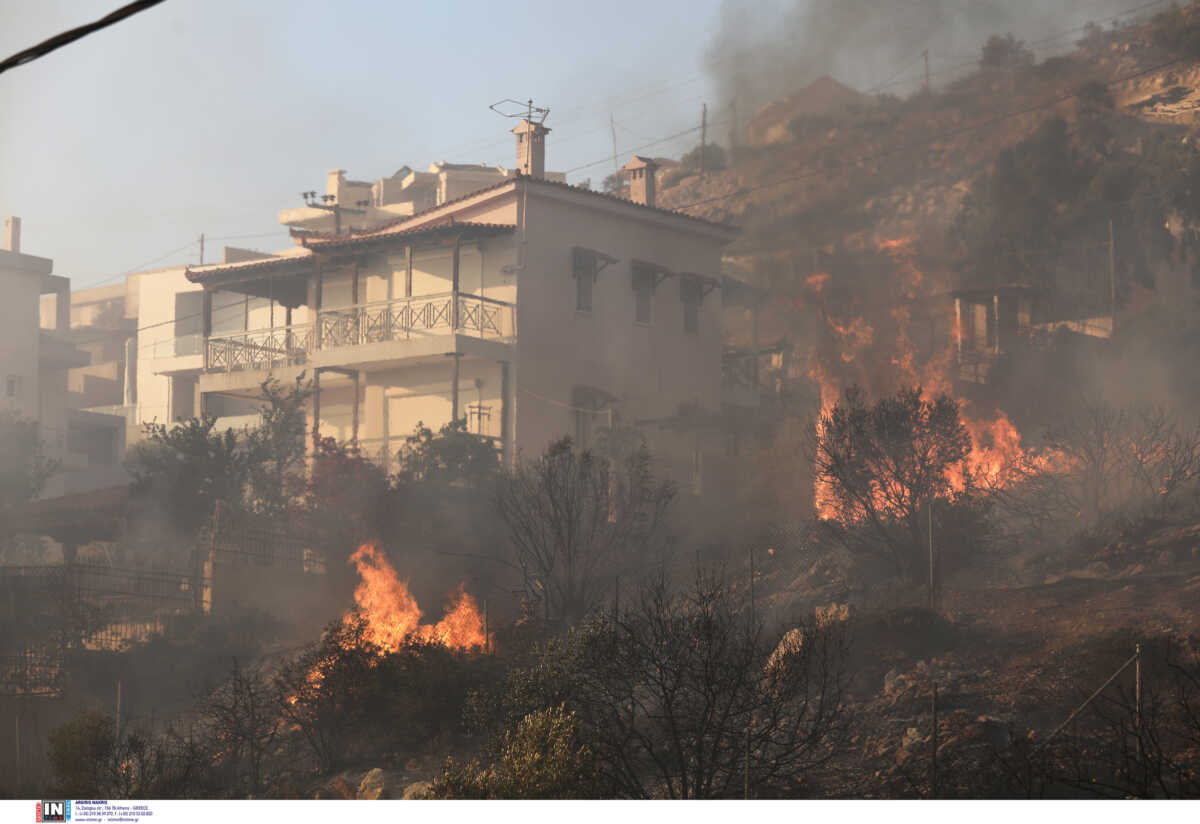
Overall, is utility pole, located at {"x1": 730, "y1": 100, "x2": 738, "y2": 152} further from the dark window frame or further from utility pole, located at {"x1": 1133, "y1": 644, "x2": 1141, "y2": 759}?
utility pole, located at {"x1": 1133, "y1": 644, "x2": 1141, "y2": 759}

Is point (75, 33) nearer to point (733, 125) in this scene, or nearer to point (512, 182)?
point (512, 182)

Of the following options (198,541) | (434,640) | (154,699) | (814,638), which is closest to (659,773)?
(814,638)

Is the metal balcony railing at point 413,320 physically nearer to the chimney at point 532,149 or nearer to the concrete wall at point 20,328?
the chimney at point 532,149

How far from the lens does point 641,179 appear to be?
37.9 metres

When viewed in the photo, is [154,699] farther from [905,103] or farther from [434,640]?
[905,103]

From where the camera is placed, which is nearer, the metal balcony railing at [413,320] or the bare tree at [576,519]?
the bare tree at [576,519]

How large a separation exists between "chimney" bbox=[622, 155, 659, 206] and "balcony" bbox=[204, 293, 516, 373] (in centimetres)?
801

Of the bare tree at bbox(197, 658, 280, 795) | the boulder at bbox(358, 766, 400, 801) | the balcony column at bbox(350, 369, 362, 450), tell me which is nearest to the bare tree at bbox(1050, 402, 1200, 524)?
the boulder at bbox(358, 766, 400, 801)

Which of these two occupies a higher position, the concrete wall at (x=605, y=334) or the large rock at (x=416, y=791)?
the concrete wall at (x=605, y=334)

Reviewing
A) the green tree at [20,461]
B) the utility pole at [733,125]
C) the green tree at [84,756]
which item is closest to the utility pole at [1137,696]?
the green tree at [84,756]

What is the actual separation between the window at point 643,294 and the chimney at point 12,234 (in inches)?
736

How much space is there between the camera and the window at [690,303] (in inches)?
1375

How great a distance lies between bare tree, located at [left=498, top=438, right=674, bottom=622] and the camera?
26.5 m
